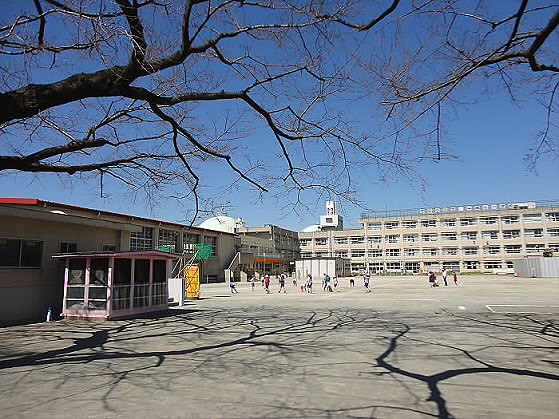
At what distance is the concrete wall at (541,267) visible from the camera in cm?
6293

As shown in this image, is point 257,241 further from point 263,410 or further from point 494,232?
point 263,410

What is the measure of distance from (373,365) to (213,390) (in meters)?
3.23

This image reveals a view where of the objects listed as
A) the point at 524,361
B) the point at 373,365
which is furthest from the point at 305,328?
the point at 524,361

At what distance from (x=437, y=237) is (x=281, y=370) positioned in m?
93.1

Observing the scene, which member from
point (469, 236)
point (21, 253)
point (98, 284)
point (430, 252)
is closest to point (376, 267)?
point (430, 252)

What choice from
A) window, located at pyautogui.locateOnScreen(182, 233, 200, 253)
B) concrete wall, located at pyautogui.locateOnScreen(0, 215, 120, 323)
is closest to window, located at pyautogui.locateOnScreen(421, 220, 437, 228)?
window, located at pyautogui.locateOnScreen(182, 233, 200, 253)

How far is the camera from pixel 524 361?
8.47 metres

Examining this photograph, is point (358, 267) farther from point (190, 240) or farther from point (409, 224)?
point (190, 240)

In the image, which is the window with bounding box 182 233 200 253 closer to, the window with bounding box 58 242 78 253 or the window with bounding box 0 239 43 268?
the window with bounding box 58 242 78 253

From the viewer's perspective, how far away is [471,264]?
9150 cm

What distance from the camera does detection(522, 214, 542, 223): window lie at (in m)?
88.1

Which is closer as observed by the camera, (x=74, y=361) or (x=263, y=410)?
(x=263, y=410)

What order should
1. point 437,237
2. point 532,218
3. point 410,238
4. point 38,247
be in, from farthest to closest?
point 410,238 → point 437,237 → point 532,218 → point 38,247

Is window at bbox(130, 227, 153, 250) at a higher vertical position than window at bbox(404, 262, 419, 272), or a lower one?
higher
